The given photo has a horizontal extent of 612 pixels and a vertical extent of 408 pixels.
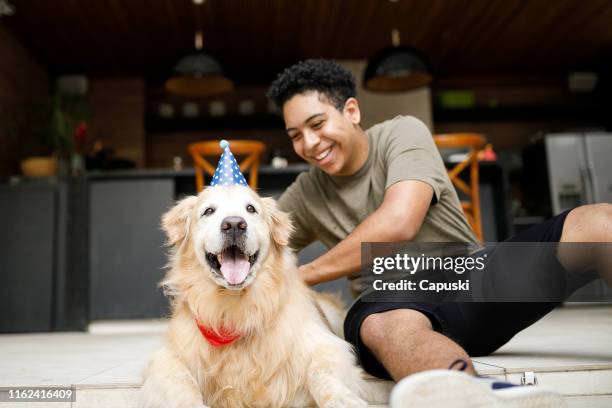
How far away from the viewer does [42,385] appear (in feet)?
5.28

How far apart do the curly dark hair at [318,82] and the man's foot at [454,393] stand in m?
1.14

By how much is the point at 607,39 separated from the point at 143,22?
17.4 ft

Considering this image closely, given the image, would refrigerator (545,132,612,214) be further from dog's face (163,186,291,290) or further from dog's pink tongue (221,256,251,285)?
dog's pink tongue (221,256,251,285)

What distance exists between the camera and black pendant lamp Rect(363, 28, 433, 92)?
4863 millimetres

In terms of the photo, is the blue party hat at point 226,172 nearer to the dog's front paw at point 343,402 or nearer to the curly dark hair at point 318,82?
the curly dark hair at point 318,82

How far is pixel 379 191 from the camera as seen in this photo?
1899 millimetres

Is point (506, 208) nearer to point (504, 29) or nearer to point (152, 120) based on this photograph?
point (504, 29)

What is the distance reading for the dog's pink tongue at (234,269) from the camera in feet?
4.83

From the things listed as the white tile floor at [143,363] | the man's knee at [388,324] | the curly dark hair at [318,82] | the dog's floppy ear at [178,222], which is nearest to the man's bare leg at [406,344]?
the man's knee at [388,324]

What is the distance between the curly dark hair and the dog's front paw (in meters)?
1.04

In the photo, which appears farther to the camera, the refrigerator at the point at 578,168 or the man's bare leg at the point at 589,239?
the refrigerator at the point at 578,168

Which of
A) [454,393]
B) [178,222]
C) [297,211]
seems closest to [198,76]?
[297,211]

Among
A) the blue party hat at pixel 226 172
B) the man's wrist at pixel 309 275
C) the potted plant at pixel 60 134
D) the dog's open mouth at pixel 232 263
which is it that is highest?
the potted plant at pixel 60 134

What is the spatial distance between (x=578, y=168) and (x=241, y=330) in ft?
17.5
